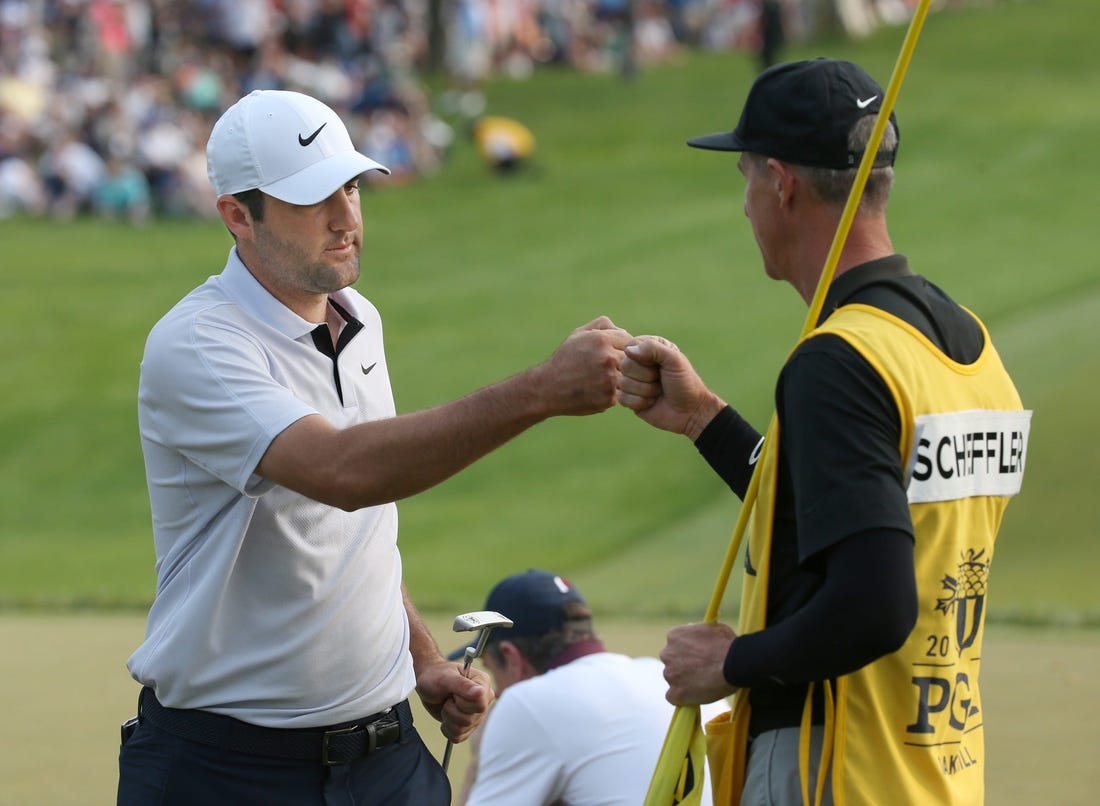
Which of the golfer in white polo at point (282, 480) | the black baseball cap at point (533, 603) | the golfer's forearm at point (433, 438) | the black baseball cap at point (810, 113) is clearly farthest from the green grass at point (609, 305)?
the black baseball cap at point (810, 113)

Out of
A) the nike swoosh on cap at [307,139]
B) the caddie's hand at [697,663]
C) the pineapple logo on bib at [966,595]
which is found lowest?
the caddie's hand at [697,663]

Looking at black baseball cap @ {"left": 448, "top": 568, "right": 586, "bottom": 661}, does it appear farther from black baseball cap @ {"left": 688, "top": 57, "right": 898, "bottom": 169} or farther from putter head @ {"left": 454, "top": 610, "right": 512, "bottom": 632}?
black baseball cap @ {"left": 688, "top": 57, "right": 898, "bottom": 169}

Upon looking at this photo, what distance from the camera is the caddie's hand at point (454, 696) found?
3.88m

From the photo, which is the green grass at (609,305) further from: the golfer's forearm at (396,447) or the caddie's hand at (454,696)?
the golfer's forearm at (396,447)

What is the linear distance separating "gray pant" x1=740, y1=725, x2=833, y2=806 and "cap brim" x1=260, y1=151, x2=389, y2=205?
4.74 ft

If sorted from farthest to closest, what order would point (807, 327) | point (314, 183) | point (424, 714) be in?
point (424, 714) → point (314, 183) → point (807, 327)

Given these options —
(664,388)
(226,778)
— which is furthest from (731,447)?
(226,778)

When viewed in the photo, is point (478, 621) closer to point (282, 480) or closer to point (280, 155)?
point (282, 480)

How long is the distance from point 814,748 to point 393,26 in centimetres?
3020

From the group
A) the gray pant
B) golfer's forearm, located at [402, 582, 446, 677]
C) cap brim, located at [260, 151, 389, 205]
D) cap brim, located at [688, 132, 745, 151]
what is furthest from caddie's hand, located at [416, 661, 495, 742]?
cap brim, located at [688, 132, 745, 151]

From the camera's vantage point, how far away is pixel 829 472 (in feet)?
8.76

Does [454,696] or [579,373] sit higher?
[579,373]

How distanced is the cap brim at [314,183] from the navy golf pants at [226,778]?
1159 millimetres

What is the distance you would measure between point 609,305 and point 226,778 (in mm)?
13895
